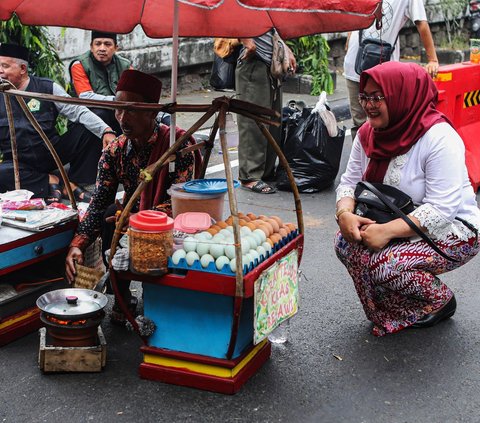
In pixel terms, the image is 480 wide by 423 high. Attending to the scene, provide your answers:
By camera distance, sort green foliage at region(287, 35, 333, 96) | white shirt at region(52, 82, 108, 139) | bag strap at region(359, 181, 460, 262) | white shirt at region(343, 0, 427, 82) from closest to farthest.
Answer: bag strap at region(359, 181, 460, 262)
white shirt at region(52, 82, 108, 139)
white shirt at region(343, 0, 427, 82)
green foliage at region(287, 35, 333, 96)

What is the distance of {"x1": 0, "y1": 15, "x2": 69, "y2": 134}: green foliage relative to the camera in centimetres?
682

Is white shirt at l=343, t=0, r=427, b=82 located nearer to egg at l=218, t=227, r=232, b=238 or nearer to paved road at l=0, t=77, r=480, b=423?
paved road at l=0, t=77, r=480, b=423

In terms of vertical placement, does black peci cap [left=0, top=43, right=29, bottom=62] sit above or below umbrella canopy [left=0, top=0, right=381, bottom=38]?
below

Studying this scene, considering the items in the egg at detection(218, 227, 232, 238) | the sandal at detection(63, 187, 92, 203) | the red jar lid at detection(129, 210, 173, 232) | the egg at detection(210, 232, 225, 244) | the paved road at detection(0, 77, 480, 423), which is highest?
the red jar lid at detection(129, 210, 173, 232)

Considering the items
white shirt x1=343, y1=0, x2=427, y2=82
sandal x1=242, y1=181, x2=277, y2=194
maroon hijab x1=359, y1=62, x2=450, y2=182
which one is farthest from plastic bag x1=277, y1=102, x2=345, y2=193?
maroon hijab x1=359, y1=62, x2=450, y2=182

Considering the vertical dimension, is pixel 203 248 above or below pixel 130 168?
below

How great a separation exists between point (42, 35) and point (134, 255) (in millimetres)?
4386

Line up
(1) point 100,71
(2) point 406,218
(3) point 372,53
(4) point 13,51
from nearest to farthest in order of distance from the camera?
(2) point 406,218
(4) point 13,51
(3) point 372,53
(1) point 100,71

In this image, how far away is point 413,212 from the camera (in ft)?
12.7

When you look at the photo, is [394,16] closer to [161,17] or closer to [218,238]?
[161,17]

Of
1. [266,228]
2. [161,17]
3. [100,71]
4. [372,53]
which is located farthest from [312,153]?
[266,228]

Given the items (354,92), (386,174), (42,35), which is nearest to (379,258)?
(386,174)

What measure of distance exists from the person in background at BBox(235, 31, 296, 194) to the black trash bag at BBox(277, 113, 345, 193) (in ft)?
0.64

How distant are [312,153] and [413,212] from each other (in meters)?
3.05
